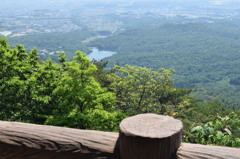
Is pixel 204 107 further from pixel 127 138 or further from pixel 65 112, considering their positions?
pixel 127 138

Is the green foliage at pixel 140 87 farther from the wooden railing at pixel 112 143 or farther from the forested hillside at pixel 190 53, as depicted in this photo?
the forested hillside at pixel 190 53

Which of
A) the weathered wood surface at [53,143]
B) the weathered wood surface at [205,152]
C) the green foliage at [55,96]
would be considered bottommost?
the green foliage at [55,96]

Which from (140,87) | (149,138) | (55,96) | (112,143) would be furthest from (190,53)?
(149,138)

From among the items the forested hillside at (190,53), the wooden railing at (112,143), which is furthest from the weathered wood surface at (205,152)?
the forested hillside at (190,53)

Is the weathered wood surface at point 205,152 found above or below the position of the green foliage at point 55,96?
above

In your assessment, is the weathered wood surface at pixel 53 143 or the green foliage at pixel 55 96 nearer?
the weathered wood surface at pixel 53 143

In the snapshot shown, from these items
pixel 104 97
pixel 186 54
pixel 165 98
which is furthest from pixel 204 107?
pixel 186 54

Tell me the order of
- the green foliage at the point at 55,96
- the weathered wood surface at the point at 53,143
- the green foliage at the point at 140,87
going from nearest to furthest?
the weathered wood surface at the point at 53,143, the green foliage at the point at 55,96, the green foliage at the point at 140,87
